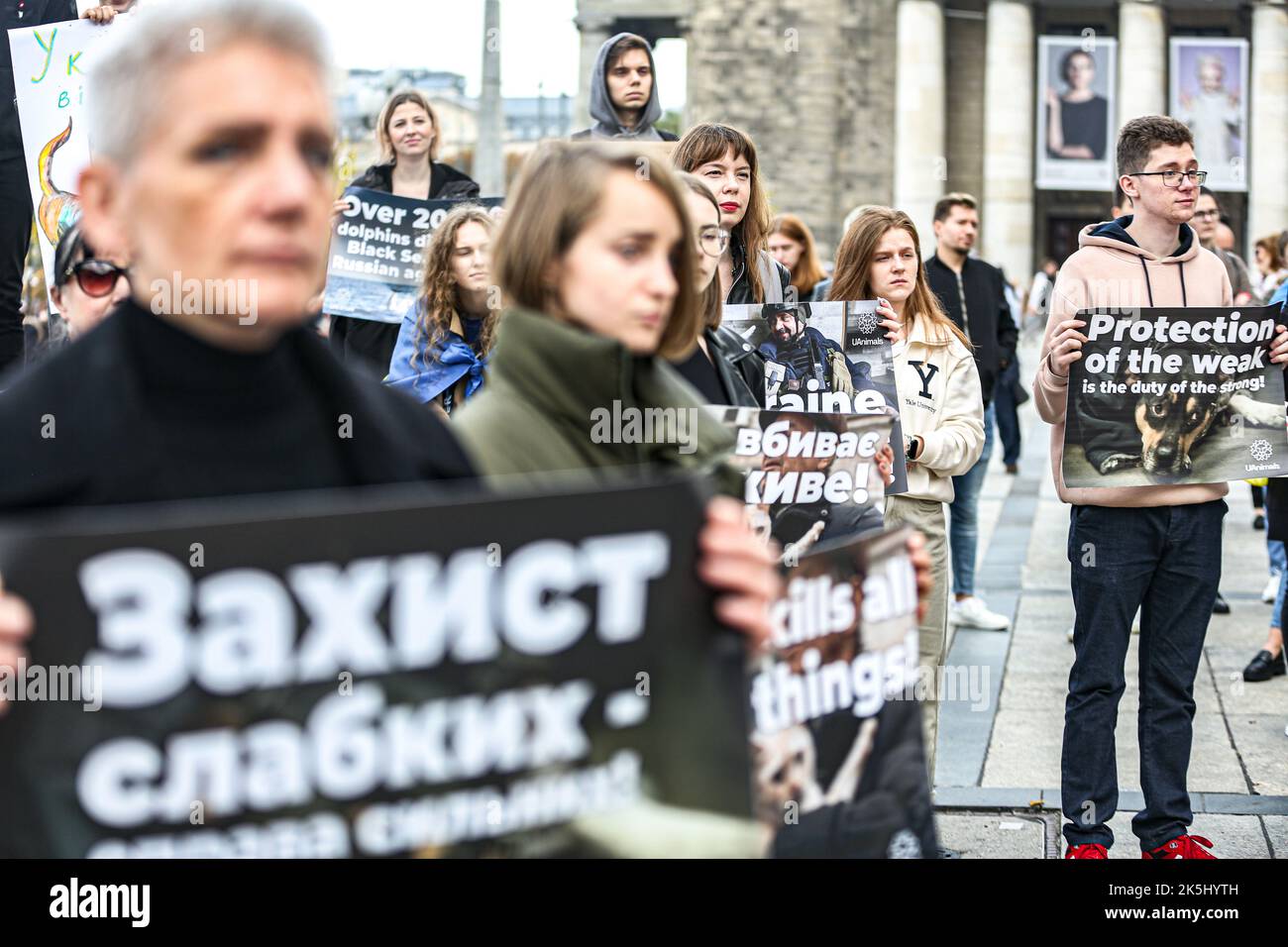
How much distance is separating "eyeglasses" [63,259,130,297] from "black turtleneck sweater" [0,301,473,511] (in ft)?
7.57

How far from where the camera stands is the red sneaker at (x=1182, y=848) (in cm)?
504

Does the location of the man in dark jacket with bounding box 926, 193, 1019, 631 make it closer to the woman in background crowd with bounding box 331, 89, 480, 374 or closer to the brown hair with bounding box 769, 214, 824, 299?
the brown hair with bounding box 769, 214, 824, 299

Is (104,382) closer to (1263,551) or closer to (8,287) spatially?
(8,287)

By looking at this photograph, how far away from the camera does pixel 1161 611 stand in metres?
5.28

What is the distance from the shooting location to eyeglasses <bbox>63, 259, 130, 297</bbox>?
3.99 meters

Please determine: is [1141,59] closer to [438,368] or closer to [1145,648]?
[1145,648]

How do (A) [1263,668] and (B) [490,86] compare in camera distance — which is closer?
(A) [1263,668]

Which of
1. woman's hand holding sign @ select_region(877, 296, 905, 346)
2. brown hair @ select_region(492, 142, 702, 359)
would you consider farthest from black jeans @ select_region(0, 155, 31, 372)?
brown hair @ select_region(492, 142, 702, 359)

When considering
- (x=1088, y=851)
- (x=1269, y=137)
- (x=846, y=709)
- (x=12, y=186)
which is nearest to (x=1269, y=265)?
(x=1088, y=851)

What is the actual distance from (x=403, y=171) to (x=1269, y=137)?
47.6 m

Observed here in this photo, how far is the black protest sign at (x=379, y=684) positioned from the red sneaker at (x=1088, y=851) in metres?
3.42

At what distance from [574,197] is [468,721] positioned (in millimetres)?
871

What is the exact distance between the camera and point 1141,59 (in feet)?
168

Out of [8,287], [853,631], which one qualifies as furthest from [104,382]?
[8,287]
